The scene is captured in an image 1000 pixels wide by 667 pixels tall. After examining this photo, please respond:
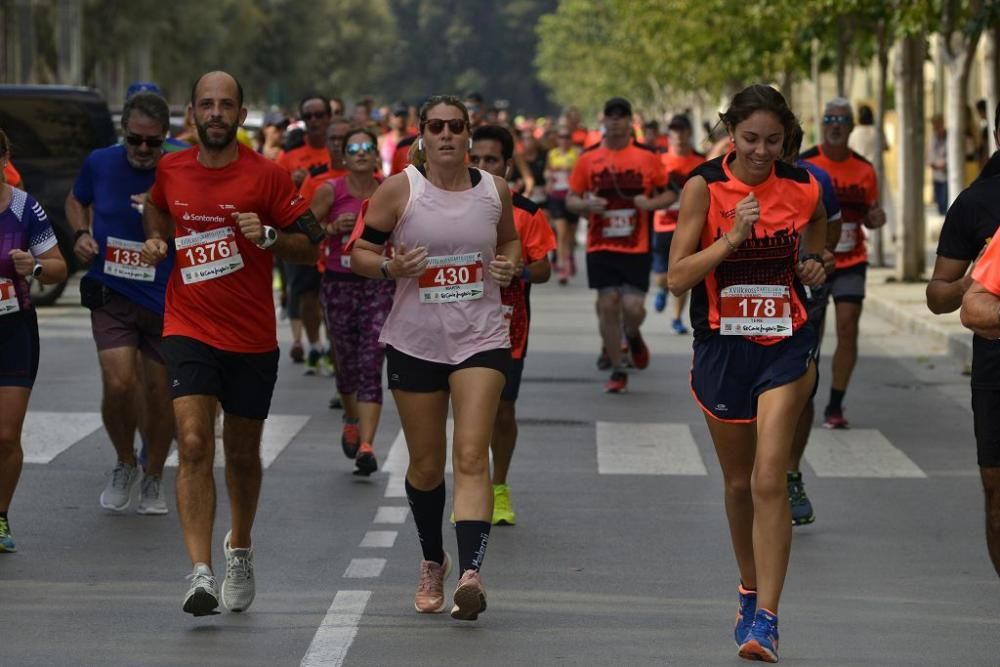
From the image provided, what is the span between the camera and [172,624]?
793 cm

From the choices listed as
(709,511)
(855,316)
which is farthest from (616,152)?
(709,511)

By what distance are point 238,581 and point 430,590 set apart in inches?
26.9

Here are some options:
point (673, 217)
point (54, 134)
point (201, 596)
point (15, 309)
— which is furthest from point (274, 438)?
point (54, 134)

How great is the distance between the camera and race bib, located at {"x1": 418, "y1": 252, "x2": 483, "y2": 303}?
8.01 meters

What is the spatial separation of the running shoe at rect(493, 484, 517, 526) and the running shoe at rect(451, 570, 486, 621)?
8.03 ft

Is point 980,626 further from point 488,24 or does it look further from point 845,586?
point 488,24

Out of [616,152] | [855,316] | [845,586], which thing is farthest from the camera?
[616,152]

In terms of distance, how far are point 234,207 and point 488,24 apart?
562 ft

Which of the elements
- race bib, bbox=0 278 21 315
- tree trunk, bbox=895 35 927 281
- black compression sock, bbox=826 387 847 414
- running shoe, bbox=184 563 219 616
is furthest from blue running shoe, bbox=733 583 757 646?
tree trunk, bbox=895 35 927 281

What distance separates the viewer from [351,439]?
1212 cm

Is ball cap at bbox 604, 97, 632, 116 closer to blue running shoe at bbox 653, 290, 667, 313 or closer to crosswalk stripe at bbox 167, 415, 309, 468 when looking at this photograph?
crosswalk stripe at bbox 167, 415, 309, 468

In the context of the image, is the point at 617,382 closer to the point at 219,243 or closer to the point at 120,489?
the point at 120,489

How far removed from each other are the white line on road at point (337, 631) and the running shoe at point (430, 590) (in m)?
0.21

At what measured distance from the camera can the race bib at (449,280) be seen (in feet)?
26.3
